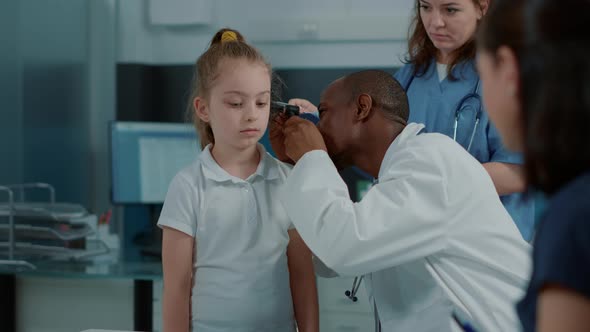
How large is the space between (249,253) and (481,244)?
44cm

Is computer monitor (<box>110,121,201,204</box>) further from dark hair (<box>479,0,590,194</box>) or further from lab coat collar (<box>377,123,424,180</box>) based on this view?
dark hair (<box>479,0,590,194</box>)

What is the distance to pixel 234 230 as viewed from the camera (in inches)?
65.1

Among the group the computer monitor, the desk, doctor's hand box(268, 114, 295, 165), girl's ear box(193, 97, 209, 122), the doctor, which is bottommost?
the desk

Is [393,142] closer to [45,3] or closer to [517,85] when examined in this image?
[517,85]

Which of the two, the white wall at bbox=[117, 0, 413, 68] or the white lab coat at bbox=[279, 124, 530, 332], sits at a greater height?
the white wall at bbox=[117, 0, 413, 68]

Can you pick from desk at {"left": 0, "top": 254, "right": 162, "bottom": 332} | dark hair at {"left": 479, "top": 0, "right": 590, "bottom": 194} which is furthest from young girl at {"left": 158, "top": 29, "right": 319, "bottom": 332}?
desk at {"left": 0, "top": 254, "right": 162, "bottom": 332}

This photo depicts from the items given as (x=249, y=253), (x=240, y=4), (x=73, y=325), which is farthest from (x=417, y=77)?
(x=240, y=4)

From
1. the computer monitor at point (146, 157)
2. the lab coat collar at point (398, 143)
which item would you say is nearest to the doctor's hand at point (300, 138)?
the lab coat collar at point (398, 143)

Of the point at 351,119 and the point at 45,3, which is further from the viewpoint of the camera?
the point at 45,3

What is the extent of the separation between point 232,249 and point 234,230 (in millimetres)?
36

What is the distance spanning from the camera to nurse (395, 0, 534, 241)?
1.94 meters

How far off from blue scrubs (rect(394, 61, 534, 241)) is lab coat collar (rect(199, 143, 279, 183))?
48 cm

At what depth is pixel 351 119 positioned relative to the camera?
5.61 feet

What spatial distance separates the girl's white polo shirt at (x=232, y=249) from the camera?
1631 mm
